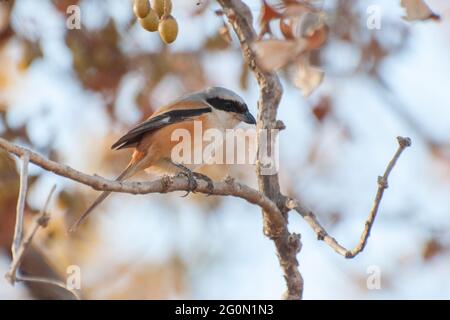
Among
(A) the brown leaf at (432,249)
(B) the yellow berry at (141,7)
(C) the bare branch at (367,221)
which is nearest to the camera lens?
(C) the bare branch at (367,221)

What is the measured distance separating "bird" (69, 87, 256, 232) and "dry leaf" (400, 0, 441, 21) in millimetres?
1957

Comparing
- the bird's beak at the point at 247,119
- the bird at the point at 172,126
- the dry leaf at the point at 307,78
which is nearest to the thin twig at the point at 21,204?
the dry leaf at the point at 307,78

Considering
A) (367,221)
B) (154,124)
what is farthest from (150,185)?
(154,124)

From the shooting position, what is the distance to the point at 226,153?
625 cm

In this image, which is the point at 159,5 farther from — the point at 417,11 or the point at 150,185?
the point at 417,11

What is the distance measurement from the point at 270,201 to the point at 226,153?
2773 mm

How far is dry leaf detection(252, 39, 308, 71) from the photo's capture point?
7.91ft

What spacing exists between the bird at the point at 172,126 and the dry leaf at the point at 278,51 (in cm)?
184

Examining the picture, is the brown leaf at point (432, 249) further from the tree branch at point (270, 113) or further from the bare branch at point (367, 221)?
the bare branch at point (367, 221)

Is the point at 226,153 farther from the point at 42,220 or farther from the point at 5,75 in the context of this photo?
the point at 42,220

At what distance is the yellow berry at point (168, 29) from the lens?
3105 mm

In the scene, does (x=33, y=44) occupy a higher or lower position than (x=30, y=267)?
higher
